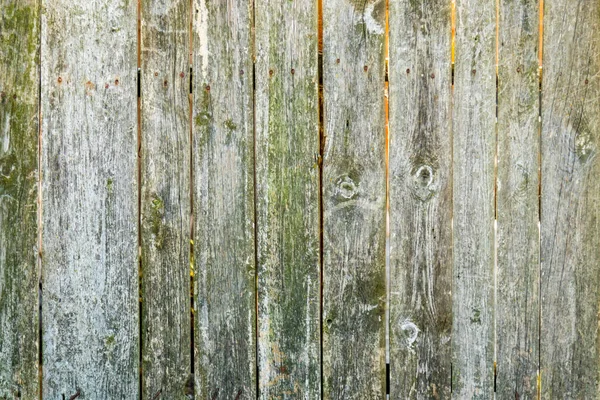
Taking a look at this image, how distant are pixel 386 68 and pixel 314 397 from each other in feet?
3.77

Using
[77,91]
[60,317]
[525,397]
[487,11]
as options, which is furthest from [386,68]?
[60,317]

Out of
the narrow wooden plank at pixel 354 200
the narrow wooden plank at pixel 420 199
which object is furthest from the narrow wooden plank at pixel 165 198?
the narrow wooden plank at pixel 420 199

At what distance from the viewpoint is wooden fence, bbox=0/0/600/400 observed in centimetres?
192

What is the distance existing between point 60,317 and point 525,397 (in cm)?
162

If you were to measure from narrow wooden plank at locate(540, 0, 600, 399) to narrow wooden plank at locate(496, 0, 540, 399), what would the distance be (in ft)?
0.12

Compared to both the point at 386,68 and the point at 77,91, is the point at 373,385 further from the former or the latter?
the point at 77,91

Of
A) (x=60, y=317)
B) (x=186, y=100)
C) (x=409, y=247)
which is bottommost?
(x=60, y=317)

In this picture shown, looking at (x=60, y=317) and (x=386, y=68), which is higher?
(x=386, y=68)

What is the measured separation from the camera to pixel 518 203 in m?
1.93

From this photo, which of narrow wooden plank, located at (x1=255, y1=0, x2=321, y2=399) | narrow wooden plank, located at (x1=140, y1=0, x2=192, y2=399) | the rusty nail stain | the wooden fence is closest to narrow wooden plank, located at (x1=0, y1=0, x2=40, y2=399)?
the wooden fence

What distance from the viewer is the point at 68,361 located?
77.7 inches

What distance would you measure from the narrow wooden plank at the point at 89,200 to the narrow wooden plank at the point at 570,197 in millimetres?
1407

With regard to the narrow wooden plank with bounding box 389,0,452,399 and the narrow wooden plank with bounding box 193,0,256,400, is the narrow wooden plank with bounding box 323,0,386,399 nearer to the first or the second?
the narrow wooden plank with bounding box 389,0,452,399

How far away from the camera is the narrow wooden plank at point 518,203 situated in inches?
75.4
